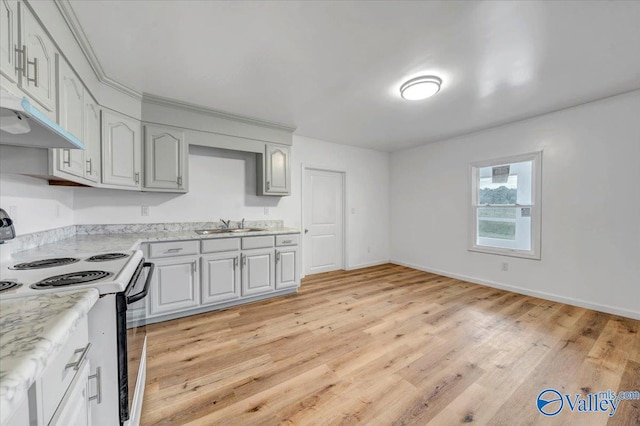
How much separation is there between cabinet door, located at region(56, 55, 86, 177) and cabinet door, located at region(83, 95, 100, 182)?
0.09m

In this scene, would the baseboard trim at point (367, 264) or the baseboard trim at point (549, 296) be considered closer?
the baseboard trim at point (549, 296)

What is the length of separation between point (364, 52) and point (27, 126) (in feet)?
6.69

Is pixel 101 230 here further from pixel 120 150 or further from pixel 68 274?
pixel 68 274

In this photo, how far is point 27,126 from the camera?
94 centimetres

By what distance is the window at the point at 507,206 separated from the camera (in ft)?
10.8

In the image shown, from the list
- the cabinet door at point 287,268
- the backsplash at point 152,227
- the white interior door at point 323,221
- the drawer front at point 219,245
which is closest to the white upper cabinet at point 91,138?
the backsplash at point 152,227

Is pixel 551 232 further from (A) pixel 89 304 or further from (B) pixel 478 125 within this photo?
(A) pixel 89 304

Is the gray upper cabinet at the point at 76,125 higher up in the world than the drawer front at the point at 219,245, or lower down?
higher up

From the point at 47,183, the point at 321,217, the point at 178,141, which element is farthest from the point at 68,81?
the point at 321,217

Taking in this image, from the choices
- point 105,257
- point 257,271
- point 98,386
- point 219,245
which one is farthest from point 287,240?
point 98,386

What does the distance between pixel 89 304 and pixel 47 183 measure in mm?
2005

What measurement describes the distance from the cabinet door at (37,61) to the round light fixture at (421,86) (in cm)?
264

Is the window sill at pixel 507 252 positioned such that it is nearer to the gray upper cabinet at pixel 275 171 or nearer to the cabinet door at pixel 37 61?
the gray upper cabinet at pixel 275 171

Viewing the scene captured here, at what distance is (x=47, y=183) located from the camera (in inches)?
79.0
